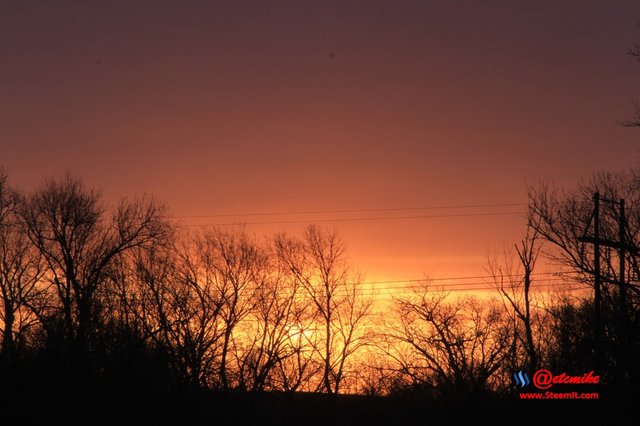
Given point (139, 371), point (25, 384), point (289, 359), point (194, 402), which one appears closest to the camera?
point (25, 384)

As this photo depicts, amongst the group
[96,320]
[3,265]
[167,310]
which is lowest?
[96,320]

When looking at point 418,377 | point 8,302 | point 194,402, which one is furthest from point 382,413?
point 8,302

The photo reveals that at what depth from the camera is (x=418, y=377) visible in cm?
5972

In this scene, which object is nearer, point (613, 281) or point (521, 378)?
point (613, 281)

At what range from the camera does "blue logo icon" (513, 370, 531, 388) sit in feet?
150

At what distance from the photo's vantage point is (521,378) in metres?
47.3

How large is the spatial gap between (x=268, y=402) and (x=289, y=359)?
7.45m

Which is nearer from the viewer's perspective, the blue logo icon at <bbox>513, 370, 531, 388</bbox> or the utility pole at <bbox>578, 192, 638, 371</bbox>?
the utility pole at <bbox>578, 192, 638, 371</bbox>

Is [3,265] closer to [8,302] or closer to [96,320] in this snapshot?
[8,302]

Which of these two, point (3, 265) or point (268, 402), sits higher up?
point (3, 265)

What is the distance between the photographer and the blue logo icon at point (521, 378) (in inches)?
1803

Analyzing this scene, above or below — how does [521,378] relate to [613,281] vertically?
below

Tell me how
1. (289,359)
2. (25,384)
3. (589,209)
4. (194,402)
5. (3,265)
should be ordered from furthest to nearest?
(289,359)
(3,265)
(589,209)
(194,402)
(25,384)

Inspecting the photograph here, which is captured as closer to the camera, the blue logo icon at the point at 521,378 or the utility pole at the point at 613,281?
the utility pole at the point at 613,281
